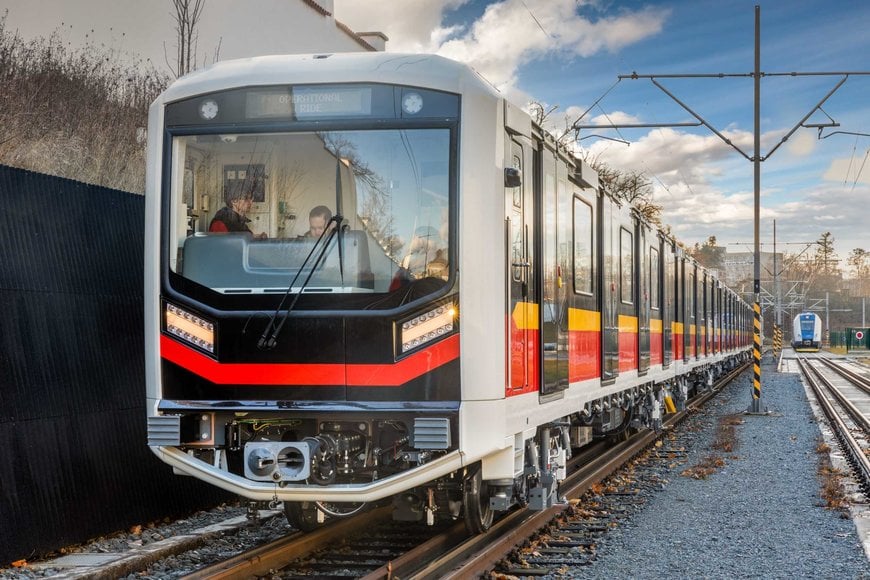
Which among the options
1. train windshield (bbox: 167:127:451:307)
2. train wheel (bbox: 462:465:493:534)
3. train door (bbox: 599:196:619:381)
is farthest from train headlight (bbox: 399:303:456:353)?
train door (bbox: 599:196:619:381)

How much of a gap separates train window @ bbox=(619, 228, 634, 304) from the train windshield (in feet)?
19.1

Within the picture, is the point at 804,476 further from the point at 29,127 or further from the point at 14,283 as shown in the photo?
the point at 29,127

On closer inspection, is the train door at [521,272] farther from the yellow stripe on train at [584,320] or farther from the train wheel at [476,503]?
the yellow stripe on train at [584,320]

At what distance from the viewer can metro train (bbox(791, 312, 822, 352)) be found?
79812 millimetres

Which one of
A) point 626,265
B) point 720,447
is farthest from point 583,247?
point 720,447

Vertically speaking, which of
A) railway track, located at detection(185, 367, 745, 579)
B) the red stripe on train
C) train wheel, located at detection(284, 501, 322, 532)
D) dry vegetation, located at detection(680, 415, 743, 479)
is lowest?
dry vegetation, located at detection(680, 415, 743, 479)

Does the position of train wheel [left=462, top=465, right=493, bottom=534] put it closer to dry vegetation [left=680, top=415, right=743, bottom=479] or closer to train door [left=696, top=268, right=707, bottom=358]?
dry vegetation [left=680, top=415, right=743, bottom=479]

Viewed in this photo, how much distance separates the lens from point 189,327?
6.75 meters

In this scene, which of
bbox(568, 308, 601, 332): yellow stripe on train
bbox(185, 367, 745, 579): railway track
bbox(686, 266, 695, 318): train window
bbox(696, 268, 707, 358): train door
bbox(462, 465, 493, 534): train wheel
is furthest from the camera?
bbox(696, 268, 707, 358): train door

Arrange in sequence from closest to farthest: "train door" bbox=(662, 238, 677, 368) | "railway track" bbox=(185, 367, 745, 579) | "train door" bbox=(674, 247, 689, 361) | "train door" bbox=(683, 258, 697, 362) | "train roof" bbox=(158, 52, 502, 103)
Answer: "train roof" bbox=(158, 52, 502, 103), "railway track" bbox=(185, 367, 745, 579), "train door" bbox=(662, 238, 677, 368), "train door" bbox=(674, 247, 689, 361), "train door" bbox=(683, 258, 697, 362)

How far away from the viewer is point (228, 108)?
6.86m

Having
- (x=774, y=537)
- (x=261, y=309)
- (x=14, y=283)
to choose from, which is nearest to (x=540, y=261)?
(x=261, y=309)

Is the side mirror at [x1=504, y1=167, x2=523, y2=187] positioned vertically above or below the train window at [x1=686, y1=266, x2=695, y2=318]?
above

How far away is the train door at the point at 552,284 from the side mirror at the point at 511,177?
97cm
